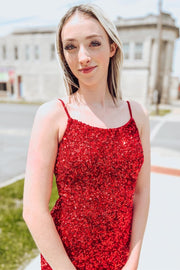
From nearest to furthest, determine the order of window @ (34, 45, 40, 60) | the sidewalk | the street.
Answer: the sidewalk → the street → window @ (34, 45, 40, 60)

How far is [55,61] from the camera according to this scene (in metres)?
25.8

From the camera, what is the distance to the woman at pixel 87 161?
40.4 inches

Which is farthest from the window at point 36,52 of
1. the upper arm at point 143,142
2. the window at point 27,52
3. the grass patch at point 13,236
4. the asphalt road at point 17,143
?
the upper arm at point 143,142

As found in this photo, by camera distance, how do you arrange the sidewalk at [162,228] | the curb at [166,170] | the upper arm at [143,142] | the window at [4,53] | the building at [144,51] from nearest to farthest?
the upper arm at [143,142]
the sidewalk at [162,228]
the curb at [166,170]
the building at [144,51]
the window at [4,53]

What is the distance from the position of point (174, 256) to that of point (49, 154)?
5.84 feet

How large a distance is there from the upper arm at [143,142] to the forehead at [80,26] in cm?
48

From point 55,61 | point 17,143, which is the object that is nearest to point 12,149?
point 17,143

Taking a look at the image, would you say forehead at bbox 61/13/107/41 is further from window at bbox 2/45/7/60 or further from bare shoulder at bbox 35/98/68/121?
window at bbox 2/45/7/60

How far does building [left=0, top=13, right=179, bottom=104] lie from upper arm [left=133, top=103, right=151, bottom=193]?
19.5 meters

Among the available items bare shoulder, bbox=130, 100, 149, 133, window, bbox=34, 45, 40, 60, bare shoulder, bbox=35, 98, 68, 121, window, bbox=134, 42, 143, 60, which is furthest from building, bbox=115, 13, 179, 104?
bare shoulder, bbox=35, 98, 68, 121

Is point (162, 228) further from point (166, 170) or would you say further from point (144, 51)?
point (144, 51)

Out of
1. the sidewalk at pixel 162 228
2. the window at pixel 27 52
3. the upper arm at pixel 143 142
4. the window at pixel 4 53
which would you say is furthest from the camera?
the window at pixel 4 53

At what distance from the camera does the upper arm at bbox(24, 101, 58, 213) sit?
1.01 meters

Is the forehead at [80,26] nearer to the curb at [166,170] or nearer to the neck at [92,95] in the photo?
the neck at [92,95]
